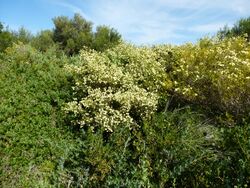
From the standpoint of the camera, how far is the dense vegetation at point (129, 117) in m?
8.86

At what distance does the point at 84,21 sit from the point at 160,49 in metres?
28.1

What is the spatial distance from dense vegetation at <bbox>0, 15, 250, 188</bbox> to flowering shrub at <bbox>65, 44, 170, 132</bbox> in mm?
36

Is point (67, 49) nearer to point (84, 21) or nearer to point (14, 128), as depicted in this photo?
point (84, 21)

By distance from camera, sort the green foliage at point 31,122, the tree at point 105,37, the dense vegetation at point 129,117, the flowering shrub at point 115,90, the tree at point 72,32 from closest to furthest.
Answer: the dense vegetation at point 129,117 < the green foliage at point 31,122 < the flowering shrub at point 115,90 < the tree at point 105,37 < the tree at point 72,32

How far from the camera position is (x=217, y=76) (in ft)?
42.3

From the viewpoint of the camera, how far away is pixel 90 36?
37.7 meters

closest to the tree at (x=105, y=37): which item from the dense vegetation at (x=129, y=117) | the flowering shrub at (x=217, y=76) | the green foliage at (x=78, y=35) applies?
the green foliage at (x=78, y=35)

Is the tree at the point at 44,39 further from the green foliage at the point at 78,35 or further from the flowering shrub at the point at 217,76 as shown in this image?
the flowering shrub at the point at 217,76

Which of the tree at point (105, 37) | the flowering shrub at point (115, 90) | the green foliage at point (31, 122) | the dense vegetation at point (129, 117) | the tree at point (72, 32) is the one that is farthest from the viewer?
the tree at point (72, 32)

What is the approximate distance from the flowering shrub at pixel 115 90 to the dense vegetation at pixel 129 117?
0.04 m

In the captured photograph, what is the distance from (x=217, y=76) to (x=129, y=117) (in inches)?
139

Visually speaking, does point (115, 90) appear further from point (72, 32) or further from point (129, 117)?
point (72, 32)

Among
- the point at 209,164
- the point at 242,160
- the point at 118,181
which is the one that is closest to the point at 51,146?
the point at 118,181

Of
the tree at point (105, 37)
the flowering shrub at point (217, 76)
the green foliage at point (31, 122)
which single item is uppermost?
the tree at point (105, 37)
